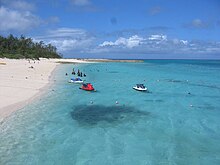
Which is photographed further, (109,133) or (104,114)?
(104,114)

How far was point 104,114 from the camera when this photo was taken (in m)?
28.1

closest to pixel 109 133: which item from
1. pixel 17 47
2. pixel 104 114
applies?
pixel 104 114

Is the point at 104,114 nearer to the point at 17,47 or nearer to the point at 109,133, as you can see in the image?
the point at 109,133

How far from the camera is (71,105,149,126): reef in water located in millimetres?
25530

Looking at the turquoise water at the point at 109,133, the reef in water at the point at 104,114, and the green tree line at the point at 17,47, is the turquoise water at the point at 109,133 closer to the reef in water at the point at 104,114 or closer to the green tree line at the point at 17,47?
the reef in water at the point at 104,114

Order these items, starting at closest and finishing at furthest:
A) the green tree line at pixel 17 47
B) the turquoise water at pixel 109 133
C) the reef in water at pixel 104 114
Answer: the turquoise water at pixel 109 133 → the reef in water at pixel 104 114 → the green tree line at pixel 17 47

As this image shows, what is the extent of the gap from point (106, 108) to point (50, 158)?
15091 millimetres

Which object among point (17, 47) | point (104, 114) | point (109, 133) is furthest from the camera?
point (17, 47)

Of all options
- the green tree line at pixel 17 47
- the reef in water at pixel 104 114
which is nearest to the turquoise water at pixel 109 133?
the reef in water at pixel 104 114

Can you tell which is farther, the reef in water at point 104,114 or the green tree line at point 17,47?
the green tree line at point 17,47

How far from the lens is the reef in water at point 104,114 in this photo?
25.5 m

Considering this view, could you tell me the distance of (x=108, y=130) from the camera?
22.6 m

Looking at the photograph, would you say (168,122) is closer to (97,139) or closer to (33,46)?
(97,139)

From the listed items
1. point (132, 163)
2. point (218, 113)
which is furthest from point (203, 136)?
point (218, 113)
